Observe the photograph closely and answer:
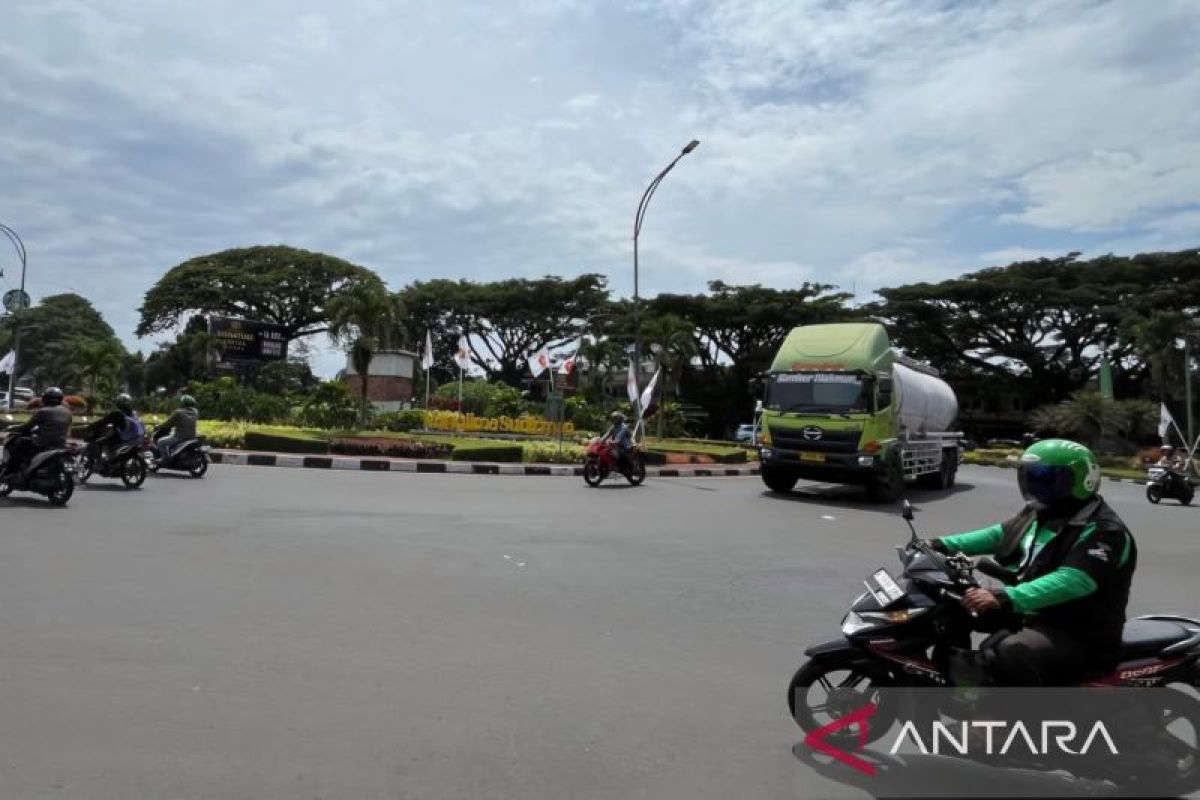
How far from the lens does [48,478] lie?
985 centimetres

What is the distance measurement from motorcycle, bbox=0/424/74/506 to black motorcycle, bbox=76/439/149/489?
222 cm

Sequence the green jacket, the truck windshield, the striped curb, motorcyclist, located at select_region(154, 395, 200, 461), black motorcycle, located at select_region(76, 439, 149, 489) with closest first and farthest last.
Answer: the green jacket → black motorcycle, located at select_region(76, 439, 149, 489) → motorcyclist, located at select_region(154, 395, 200, 461) → the truck windshield → the striped curb

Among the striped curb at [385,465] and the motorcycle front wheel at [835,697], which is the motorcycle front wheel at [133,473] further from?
the motorcycle front wheel at [835,697]

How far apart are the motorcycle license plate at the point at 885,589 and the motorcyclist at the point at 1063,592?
26cm

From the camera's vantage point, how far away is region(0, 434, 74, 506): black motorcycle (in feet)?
32.1

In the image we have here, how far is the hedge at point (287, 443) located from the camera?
2103 centimetres

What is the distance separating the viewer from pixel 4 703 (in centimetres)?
380

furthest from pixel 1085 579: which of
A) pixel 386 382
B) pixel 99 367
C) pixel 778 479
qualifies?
pixel 99 367

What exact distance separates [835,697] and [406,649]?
2.55 m

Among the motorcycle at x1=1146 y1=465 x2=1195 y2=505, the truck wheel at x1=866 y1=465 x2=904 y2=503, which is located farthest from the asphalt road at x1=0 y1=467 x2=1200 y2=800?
the motorcycle at x1=1146 y1=465 x2=1195 y2=505

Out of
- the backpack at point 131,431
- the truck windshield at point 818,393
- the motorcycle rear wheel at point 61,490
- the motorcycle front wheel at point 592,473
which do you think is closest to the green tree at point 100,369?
the backpack at point 131,431

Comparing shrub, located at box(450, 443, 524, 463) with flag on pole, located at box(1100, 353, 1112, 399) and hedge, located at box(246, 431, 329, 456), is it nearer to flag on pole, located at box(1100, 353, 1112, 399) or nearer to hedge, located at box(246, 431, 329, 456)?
hedge, located at box(246, 431, 329, 456)

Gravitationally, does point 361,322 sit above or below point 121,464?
above

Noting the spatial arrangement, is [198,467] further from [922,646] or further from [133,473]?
[922,646]
